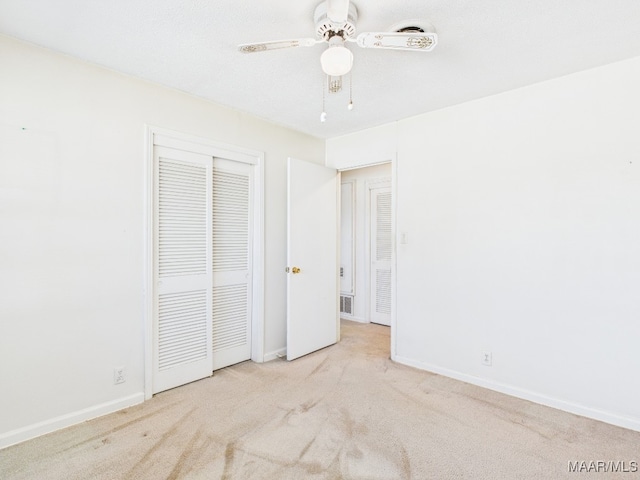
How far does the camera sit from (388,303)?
472cm

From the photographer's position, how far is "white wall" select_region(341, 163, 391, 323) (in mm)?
4902

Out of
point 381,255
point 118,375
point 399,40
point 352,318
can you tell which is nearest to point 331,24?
point 399,40

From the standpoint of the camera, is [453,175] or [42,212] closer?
[42,212]

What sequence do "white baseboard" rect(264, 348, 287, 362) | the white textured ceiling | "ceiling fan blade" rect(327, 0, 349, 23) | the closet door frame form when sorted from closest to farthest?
"ceiling fan blade" rect(327, 0, 349, 23) < the white textured ceiling < the closet door frame < "white baseboard" rect(264, 348, 287, 362)

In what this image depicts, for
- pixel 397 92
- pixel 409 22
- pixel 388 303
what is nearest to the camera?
pixel 409 22

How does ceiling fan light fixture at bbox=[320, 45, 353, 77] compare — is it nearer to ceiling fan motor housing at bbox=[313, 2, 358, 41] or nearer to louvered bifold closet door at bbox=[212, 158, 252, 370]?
ceiling fan motor housing at bbox=[313, 2, 358, 41]

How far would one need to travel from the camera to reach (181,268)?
8.95 ft

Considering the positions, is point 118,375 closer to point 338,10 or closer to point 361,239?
point 338,10

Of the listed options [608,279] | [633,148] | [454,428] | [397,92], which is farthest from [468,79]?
[454,428]

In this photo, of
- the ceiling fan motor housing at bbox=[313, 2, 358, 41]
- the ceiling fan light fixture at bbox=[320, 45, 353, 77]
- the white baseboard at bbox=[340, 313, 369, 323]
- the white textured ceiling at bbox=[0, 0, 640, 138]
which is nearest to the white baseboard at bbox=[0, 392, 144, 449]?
the white textured ceiling at bbox=[0, 0, 640, 138]

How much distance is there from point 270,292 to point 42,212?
6.32 ft

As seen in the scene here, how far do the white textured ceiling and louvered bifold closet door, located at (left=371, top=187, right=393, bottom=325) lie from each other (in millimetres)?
2090

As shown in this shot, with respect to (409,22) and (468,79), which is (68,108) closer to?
(409,22)

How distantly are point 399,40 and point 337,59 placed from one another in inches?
12.1
